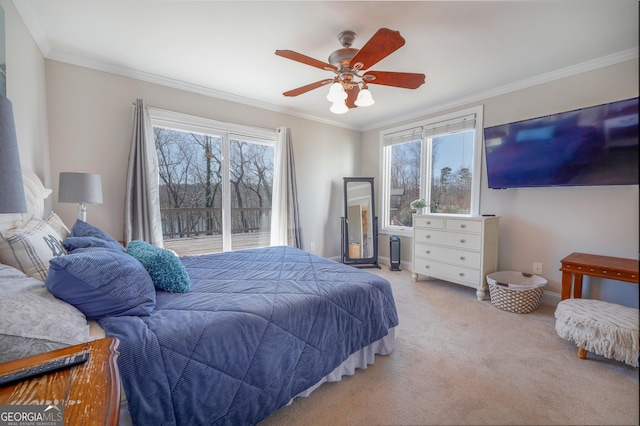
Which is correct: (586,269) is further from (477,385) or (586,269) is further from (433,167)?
(433,167)

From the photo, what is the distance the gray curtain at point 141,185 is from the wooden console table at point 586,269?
3.91 m

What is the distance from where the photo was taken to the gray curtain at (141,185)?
2.80 meters

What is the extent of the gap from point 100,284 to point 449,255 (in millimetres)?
3307

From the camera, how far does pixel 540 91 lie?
2.90 metres

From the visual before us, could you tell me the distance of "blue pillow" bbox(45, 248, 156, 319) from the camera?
3.71 feet

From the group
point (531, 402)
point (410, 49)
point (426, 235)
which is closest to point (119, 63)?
point (410, 49)

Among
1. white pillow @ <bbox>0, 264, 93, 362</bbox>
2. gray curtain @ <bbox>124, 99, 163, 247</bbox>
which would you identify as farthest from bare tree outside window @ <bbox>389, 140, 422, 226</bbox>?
white pillow @ <bbox>0, 264, 93, 362</bbox>

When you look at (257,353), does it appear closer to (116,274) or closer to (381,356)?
(116,274)

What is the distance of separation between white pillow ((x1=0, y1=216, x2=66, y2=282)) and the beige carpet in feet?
4.59

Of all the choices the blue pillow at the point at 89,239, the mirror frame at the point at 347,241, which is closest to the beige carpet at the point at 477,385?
the blue pillow at the point at 89,239

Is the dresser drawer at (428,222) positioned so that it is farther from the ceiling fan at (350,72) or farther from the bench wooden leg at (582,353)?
the ceiling fan at (350,72)

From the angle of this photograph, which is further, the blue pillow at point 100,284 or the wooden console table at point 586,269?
the wooden console table at point 586,269

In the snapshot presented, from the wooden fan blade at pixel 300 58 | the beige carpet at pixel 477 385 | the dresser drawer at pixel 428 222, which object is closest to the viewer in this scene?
the beige carpet at pixel 477 385

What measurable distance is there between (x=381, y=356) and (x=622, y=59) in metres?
3.24
